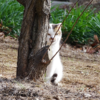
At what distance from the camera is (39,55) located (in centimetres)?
194

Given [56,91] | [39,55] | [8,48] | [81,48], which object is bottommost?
[81,48]

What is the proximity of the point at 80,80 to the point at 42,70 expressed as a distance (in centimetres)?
114

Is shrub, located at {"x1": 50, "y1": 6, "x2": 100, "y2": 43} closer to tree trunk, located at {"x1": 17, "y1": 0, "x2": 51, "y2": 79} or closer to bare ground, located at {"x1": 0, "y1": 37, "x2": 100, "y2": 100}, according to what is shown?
bare ground, located at {"x1": 0, "y1": 37, "x2": 100, "y2": 100}

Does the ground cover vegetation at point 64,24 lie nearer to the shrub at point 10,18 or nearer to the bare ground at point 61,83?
the shrub at point 10,18

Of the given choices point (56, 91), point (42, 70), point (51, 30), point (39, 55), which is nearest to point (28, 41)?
point (39, 55)

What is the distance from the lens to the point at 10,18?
5691mm

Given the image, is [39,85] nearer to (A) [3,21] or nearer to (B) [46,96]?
(B) [46,96]

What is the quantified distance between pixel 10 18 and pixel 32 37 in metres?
3.87

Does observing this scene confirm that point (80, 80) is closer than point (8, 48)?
Yes

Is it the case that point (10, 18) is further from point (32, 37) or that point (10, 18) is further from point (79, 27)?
point (32, 37)

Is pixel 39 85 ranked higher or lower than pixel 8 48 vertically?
higher

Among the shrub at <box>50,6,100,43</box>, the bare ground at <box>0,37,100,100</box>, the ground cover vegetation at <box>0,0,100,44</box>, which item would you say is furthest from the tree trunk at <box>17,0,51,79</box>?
the shrub at <box>50,6,100,43</box>

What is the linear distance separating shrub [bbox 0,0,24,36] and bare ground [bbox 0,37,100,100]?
397 millimetres

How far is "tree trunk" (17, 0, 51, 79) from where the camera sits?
6.36 ft
